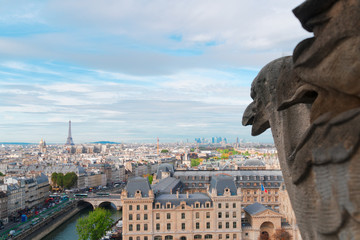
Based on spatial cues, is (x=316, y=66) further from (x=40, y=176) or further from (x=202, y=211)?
(x=40, y=176)

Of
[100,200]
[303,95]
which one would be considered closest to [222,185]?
[303,95]

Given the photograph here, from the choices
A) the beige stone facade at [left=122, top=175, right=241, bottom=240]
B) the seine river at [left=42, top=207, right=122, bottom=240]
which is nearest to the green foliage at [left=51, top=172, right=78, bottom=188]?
the seine river at [left=42, top=207, right=122, bottom=240]

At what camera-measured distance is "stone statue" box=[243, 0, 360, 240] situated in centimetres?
317

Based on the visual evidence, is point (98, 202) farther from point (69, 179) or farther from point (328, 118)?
point (328, 118)

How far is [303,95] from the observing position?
4.04 meters

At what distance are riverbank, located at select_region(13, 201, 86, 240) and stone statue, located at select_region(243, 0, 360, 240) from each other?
139 feet

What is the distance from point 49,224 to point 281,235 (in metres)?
32.1

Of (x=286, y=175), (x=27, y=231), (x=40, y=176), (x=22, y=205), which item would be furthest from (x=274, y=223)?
(x=40, y=176)

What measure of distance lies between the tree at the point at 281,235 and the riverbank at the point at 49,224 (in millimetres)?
28727

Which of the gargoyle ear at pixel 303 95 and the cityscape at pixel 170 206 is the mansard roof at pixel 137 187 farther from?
the gargoyle ear at pixel 303 95

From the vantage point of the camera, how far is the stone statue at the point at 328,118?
3.17 m

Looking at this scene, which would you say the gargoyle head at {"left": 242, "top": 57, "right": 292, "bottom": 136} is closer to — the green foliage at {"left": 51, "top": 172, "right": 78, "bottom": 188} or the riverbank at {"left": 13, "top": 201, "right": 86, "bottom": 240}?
the riverbank at {"left": 13, "top": 201, "right": 86, "bottom": 240}

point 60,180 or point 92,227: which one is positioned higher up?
point 60,180

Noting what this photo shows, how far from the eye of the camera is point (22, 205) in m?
58.1
